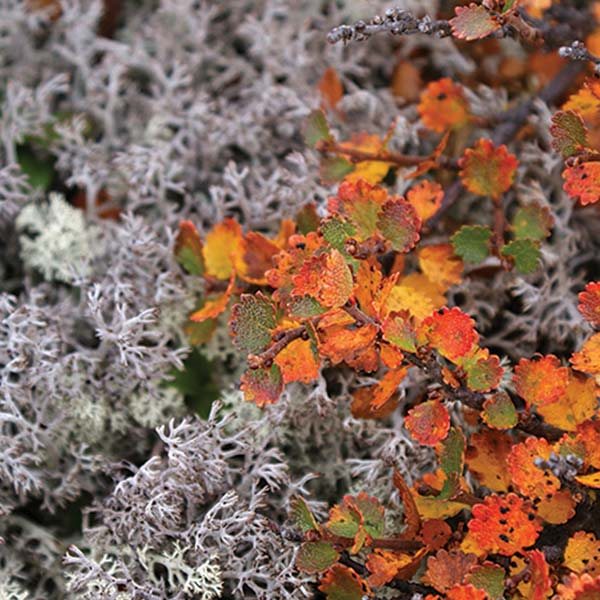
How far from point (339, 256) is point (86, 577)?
45 centimetres

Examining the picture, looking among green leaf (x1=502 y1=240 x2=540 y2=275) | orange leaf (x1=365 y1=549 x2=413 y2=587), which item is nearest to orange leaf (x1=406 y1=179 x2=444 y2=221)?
green leaf (x1=502 y1=240 x2=540 y2=275)

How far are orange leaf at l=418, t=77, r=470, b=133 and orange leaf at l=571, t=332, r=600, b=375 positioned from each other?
19.3 inches

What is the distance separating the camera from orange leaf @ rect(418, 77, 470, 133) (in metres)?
1.26

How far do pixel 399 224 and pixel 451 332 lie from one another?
145 millimetres

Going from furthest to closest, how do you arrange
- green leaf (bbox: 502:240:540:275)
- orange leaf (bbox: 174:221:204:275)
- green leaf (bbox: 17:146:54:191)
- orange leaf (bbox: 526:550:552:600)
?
green leaf (bbox: 17:146:54:191)
orange leaf (bbox: 174:221:204:275)
green leaf (bbox: 502:240:540:275)
orange leaf (bbox: 526:550:552:600)

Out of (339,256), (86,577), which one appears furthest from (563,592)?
(86,577)

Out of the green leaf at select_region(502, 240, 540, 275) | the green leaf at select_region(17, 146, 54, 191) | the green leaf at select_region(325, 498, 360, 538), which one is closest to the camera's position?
the green leaf at select_region(325, 498, 360, 538)

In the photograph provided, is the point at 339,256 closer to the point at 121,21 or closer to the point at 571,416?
the point at 571,416

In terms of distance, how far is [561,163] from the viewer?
128cm

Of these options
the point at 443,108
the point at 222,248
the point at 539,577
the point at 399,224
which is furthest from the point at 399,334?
the point at 443,108

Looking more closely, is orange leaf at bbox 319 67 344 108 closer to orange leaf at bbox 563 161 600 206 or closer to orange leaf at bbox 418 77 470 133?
orange leaf at bbox 418 77 470 133

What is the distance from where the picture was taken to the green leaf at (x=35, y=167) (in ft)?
4.62

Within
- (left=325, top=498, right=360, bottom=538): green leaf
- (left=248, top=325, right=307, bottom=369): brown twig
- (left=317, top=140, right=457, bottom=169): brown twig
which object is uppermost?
(left=317, top=140, right=457, bottom=169): brown twig

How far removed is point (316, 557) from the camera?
2.91ft
